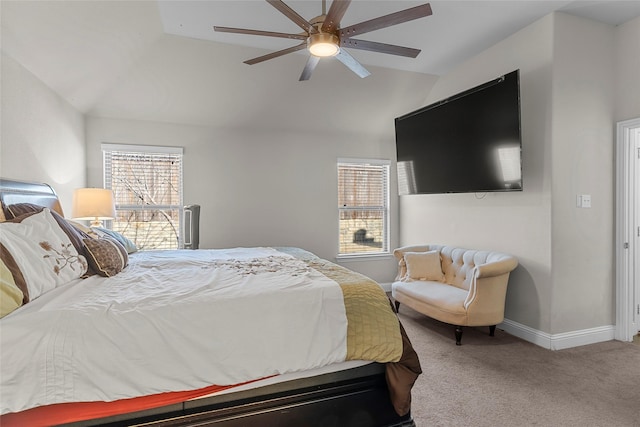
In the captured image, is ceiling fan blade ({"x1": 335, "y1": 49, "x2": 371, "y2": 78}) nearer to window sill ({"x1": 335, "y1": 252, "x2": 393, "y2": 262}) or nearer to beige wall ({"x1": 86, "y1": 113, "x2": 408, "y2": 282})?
beige wall ({"x1": 86, "y1": 113, "x2": 408, "y2": 282})

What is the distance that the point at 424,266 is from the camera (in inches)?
149

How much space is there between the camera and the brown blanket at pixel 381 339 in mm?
1678

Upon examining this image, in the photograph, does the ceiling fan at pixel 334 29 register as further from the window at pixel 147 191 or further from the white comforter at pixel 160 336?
the window at pixel 147 191

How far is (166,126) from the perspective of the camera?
4.08 meters

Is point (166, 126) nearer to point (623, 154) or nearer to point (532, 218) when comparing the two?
point (532, 218)

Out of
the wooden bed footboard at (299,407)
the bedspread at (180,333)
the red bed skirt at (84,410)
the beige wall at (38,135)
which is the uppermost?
the beige wall at (38,135)

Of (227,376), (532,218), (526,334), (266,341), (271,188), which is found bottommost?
(526,334)

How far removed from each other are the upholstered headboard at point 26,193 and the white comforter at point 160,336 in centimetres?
93

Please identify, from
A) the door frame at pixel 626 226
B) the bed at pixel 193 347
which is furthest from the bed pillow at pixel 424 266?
the bed at pixel 193 347

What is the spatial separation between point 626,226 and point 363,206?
296 centimetres

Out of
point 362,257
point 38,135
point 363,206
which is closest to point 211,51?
point 38,135

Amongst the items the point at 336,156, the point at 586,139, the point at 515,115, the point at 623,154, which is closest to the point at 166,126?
the point at 336,156

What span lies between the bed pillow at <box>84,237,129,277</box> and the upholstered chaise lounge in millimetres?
2693

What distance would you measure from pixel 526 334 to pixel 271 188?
3.29 m
